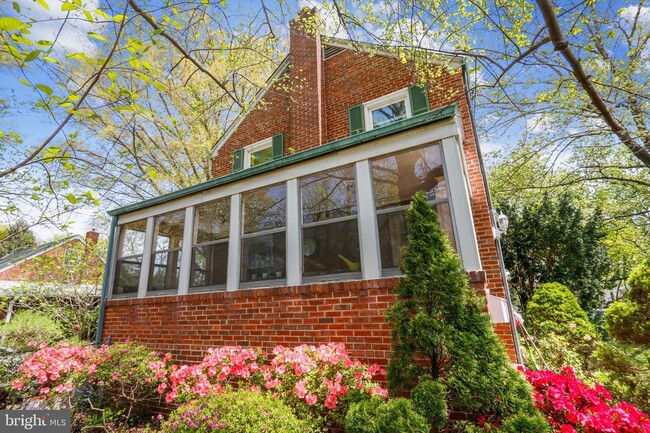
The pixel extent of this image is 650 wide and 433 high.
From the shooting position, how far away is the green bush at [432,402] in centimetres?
255

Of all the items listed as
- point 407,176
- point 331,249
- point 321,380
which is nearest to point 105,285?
point 331,249

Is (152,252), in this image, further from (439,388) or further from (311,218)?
(439,388)

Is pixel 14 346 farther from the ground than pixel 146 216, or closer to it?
closer to it

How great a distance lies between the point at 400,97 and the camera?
7.18 metres

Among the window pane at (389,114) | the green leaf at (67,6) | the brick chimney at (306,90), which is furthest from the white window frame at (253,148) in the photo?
the green leaf at (67,6)

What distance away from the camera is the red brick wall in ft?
11.8

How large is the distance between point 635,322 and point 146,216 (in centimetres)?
952

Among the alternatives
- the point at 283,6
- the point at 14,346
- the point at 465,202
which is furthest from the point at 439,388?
the point at 14,346

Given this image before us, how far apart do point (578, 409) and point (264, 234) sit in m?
4.23

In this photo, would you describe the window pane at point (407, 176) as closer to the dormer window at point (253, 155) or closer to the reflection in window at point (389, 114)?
the reflection in window at point (389, 114)

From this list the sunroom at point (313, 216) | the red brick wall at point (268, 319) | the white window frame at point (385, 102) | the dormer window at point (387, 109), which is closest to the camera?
the red brick wall at point (268, 319)

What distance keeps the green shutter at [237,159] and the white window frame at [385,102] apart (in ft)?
13.9

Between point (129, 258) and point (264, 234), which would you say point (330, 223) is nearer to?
point (264, 234)

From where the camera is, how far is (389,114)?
7332 mm
